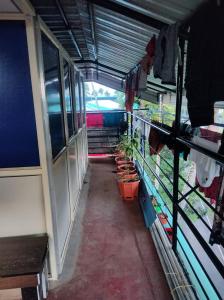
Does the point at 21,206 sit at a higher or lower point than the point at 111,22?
lower

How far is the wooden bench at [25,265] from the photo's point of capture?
136 centimetres

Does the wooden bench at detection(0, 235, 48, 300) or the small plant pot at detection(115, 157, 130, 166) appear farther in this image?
the small plant pot at detection(115, 157, 130, 166)

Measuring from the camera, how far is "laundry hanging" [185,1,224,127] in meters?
0.96

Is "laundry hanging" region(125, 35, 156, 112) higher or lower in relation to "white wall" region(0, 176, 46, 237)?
higher

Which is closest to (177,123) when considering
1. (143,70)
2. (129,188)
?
(143,70)

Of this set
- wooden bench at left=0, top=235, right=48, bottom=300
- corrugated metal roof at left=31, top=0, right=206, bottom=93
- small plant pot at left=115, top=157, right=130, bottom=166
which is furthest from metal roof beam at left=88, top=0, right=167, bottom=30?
small plant pot at left=115, top=157, right=130, bottom=166

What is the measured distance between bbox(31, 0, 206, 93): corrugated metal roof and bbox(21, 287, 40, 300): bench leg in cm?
199

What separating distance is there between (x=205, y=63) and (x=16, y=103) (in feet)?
3.68

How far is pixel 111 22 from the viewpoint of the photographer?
7.45 feet

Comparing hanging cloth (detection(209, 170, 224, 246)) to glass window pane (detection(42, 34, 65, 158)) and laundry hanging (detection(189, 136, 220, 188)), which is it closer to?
laundry hanging (detection(189, 136, 220, 188))

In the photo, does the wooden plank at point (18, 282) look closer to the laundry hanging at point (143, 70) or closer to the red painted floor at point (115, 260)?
the red painted floor at point (115, 260)

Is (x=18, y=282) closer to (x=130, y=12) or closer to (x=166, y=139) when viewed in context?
(x=166, y=139)

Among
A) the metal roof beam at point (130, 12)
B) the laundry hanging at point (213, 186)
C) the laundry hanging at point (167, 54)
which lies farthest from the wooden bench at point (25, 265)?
the metal roof beam at point (130, 12)

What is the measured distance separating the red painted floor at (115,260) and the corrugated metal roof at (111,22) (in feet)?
6.20
